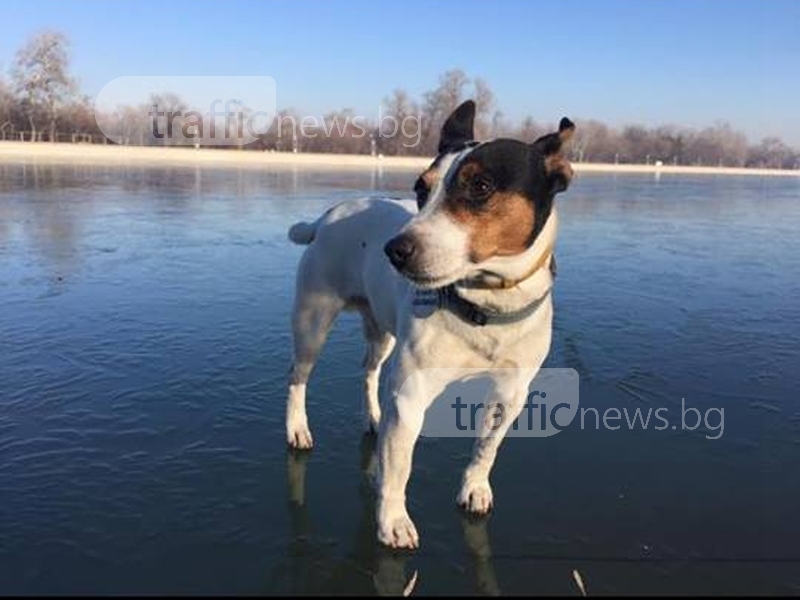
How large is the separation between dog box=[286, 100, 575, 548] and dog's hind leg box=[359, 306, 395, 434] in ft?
2.17

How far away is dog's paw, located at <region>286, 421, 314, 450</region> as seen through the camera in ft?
15.0

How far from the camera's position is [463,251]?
313cm

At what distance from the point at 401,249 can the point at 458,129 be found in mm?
1182

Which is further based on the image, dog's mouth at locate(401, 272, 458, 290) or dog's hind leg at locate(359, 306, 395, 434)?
dog's hind leg at locate(359, 306, 395, 434)

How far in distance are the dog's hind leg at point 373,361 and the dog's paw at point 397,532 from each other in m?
1.23

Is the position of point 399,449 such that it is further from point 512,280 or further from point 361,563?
point 512,280

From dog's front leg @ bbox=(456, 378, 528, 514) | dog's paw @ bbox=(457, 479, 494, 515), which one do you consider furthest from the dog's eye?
dog's paw @ bbox=(457, 479, 494, 515)

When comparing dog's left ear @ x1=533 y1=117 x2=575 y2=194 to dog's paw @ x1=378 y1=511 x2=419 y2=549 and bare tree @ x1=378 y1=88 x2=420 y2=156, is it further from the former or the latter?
bare tree @ x1=378 y1=88 x2=420 y2=156

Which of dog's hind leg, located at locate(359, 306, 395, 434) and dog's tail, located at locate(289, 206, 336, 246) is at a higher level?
dog's tail, located at locate(289, 206, 336, 246)

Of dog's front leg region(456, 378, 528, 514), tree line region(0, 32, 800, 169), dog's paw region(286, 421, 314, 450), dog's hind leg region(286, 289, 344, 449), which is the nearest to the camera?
dog's front leg region(456, 378, 528, 514)

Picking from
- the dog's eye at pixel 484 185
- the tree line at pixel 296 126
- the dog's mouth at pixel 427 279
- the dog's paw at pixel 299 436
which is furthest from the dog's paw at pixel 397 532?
the tree line at pixel 296 126

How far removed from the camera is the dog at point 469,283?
3.17 m

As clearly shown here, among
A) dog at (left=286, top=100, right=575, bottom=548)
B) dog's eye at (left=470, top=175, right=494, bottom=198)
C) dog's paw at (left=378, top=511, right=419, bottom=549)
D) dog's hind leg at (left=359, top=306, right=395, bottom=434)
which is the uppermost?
dog's eye at (left=470, top=175, right=494, bottom=198)

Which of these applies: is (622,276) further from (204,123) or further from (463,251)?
(204,123)
